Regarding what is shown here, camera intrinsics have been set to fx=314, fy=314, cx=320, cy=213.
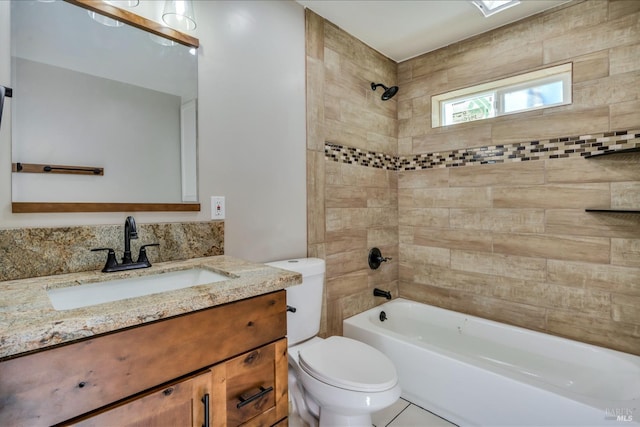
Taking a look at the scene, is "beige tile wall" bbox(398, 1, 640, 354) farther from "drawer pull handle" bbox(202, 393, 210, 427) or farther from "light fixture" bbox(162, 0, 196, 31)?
"drawer pull handle" bbox(202, 393, 210, 427)

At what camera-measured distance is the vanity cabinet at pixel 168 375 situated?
0.63 meters

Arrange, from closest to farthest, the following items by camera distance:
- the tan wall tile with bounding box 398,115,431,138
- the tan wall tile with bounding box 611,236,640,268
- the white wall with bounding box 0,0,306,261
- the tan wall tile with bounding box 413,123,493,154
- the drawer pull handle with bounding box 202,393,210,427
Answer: the drawer pull handle with bounding box 202,393,210,427
the white wall with bounding box 0,0,306,261
the tan wall tile with bounding box 611,236,640,268
the tan wall tile with bounding box 413,123,493,154
the tan wall tile with bounding box 398,115,431,138

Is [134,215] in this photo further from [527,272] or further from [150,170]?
[527,272]

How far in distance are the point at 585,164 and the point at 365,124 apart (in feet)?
4.76

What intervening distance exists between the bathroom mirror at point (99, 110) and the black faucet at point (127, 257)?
0.50ft

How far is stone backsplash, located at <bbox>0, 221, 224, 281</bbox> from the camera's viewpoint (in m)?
1.06

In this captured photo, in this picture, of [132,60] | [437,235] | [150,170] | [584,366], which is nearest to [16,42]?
[132,60]

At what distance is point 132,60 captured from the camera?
1.36 metres

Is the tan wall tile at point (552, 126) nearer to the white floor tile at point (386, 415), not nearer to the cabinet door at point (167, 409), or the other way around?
the white floor tile at point (386, 415)

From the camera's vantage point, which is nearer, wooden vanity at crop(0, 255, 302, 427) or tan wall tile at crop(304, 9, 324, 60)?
wooden vanity at crop(0, 255, 302, 427)

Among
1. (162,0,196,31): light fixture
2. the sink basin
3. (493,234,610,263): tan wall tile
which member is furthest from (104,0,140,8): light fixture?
(493,234,610,263): tan wall tile

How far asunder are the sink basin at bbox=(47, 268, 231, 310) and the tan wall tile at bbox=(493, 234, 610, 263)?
2003mm

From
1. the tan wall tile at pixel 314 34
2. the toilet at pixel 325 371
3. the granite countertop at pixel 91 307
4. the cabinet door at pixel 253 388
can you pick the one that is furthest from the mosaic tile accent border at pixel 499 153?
the cabinet door at pixel 253 388

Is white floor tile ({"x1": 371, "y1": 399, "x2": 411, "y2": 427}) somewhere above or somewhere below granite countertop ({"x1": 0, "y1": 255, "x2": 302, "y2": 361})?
below
